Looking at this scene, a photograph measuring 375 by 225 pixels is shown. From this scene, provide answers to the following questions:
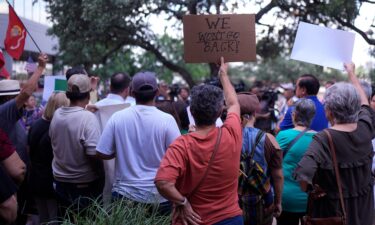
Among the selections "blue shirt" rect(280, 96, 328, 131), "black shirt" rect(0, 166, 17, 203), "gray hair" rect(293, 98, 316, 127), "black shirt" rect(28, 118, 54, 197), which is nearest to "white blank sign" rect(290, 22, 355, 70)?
"gray hair" rect(293, 98, 316, 127)

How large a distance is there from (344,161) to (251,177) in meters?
0.75

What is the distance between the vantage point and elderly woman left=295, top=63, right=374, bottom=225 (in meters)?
3.29

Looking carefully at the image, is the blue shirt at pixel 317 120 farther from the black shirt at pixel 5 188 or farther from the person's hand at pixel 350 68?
the black shirt at pixel 5 188

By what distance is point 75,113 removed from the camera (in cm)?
432

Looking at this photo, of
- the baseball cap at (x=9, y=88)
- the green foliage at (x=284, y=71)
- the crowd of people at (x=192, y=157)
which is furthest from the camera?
the green foliage at (x=284, y=71)

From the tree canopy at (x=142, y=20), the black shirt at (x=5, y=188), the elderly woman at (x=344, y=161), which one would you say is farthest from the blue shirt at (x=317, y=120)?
the tree canopy at (x=142, y=20)

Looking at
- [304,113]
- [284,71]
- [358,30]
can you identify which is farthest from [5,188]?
[284,71]

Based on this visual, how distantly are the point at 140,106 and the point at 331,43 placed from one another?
175 cm

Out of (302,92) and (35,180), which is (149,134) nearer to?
(35,180)

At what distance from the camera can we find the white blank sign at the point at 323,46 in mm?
4273

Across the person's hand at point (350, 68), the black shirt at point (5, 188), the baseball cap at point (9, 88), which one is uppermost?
the person's hand at point (350, 68)

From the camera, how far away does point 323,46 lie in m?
4.36

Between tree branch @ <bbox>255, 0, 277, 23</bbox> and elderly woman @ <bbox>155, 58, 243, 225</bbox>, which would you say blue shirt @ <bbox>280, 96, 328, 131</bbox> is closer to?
elderly woman @ <bbox>155, 58, 243, 225</bbox>

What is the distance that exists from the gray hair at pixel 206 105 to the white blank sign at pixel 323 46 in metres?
1.56
